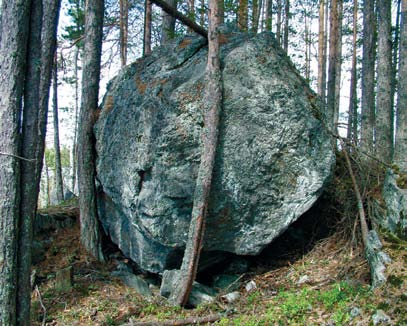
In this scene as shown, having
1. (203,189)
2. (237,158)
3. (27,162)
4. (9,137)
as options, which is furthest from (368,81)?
(9,137)

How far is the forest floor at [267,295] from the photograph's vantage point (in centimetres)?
464

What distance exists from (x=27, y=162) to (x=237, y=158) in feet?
9.83

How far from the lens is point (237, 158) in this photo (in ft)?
20.4

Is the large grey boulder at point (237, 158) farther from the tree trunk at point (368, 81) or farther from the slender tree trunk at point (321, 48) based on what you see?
the slender tree trunk at point (321, 48)

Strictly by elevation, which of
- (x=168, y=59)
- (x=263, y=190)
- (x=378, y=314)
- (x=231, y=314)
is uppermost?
(x=168, y=59)

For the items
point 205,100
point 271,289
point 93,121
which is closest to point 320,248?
point 271,289

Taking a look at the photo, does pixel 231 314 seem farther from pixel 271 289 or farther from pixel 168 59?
pixel 168 59

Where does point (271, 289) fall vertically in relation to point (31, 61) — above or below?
below

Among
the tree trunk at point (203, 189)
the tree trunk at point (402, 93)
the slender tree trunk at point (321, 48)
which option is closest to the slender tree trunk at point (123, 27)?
the slender tree trunk at point (321, 48)

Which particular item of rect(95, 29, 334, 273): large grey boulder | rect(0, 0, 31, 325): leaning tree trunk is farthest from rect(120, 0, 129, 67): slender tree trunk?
rect(0, 0, 31, 325): leaning tree trunk

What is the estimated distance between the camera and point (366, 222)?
6367 mm

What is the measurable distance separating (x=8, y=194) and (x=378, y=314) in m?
4.42

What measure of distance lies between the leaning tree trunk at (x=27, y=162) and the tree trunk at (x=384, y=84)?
6.73 metres

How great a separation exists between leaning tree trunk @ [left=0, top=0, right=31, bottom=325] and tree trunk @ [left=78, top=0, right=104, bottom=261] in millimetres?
2857
